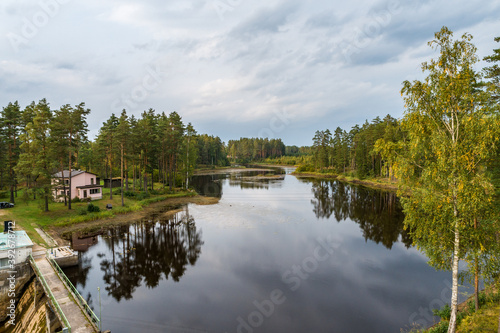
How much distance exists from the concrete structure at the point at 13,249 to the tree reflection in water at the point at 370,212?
1267 inches

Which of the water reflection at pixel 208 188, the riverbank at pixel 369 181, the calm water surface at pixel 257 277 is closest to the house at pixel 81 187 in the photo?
the calm water surface at pixel 257 277

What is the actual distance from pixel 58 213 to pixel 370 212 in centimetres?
4646

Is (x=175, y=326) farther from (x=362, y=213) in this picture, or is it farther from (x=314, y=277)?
(x=362, y=213)

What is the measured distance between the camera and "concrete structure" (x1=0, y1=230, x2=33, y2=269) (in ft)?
55.6

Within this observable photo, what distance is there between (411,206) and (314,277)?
10916 mm

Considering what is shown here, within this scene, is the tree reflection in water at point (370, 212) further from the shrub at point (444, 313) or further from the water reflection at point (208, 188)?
the water reflection at point (208, 188)

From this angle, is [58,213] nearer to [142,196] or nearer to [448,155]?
[142,196]

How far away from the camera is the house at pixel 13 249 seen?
17.0m

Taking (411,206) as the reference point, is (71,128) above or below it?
above

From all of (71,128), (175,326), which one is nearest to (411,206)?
(175,326)

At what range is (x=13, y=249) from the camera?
17.3 metres

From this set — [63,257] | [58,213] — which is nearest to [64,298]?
[63,257]

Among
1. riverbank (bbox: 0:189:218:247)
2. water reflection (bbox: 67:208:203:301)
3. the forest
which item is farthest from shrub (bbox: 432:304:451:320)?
the forest

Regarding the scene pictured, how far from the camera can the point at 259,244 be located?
26.3 metres
